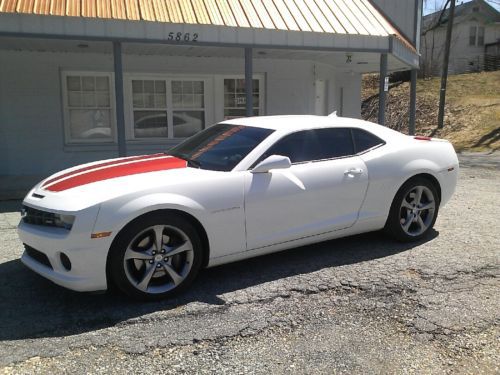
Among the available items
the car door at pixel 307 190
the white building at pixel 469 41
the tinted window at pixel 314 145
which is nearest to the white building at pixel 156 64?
the tinted window at pixel 314 145

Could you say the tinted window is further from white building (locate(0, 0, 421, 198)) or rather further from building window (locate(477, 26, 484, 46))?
building window (locate(477, 26, 484, 46))

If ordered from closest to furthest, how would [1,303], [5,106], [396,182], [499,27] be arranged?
[1,303] < [396,182] < [5,106] < [499,27]

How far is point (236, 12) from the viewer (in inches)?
346

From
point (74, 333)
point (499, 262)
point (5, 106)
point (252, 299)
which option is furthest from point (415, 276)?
point (5, 106)

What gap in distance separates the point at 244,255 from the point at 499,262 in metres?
2.64

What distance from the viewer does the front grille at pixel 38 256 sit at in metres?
3.79

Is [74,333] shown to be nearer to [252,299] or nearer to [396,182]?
[252,299]

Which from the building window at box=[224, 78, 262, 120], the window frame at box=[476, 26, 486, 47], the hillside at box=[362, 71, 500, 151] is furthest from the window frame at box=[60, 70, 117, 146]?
the window frame at box=[476, 26, 486, 47]

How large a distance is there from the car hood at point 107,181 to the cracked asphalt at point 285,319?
0.86 metres

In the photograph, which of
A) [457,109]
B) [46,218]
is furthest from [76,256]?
[457,109]

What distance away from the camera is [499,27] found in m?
42.6

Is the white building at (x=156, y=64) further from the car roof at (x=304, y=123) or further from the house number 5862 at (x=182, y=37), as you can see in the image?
the car roof at (x=304, y=123)

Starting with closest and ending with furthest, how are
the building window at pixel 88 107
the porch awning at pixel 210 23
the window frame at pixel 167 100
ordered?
the porch awning at pixel 210 23 → the building window at pixel 88 107 → the window frame at pixel 167 100

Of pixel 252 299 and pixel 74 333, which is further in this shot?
pixel 252 299
